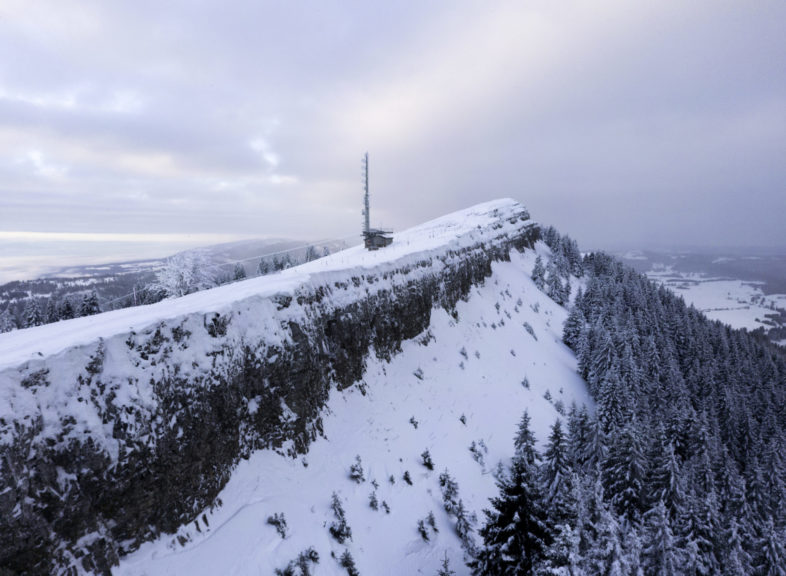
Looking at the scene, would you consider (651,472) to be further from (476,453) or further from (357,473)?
(357,473)

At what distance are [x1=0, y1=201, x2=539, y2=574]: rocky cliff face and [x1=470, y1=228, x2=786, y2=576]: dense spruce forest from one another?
33.3 ft

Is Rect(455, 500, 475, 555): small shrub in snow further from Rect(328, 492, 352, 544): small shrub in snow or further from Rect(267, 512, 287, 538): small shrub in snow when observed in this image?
Rect(267, 512, 287, 538): small shrub in snow

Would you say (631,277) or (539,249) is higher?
(539,249)

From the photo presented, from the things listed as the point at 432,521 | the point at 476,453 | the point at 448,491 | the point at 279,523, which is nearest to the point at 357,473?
the point at 432,521

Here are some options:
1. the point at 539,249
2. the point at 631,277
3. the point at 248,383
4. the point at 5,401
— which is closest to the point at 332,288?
the point at 248,383

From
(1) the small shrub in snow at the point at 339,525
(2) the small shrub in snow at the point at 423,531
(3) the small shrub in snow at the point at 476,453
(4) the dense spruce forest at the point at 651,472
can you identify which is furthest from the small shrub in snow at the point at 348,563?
(3) the small shrub in snow at the point at 476,453

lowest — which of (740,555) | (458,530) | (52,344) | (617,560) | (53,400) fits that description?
(740,555)

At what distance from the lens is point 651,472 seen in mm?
21406

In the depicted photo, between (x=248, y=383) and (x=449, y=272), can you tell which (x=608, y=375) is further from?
(x=248, y=383)

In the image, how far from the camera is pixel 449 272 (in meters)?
33.4

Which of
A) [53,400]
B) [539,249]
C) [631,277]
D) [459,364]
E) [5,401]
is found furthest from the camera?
[539,249]

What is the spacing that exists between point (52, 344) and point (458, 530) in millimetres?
17423

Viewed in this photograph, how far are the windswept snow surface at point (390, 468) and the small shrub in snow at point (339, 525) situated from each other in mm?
265

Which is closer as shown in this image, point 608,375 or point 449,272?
point 608,375
